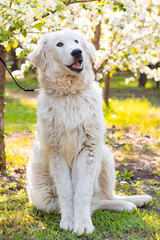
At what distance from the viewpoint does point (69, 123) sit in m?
3.19

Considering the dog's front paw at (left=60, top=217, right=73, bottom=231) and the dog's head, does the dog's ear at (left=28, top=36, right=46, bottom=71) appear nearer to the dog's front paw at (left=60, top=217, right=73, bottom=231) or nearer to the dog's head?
the dog's head

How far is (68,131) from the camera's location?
319 centimetres

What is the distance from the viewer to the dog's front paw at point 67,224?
123 inches

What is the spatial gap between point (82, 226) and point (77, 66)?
55.9 inches

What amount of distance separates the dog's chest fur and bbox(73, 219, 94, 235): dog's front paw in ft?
1.74

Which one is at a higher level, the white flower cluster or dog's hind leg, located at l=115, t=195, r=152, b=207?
the white flower cluster

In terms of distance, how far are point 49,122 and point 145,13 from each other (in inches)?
132

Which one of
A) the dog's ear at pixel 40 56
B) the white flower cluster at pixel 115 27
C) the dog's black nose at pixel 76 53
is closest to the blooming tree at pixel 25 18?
the white flower cluster at pixel 115 27

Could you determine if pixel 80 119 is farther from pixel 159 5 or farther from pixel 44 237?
pixel 159 5

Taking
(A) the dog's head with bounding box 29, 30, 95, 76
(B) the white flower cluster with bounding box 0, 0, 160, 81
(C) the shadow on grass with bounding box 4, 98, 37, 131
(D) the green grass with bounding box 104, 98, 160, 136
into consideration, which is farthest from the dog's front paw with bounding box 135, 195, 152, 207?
(C) the shadow on grass with bounding box 4, 98, 37, 131

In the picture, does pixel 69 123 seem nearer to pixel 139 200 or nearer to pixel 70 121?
pixel 70 121

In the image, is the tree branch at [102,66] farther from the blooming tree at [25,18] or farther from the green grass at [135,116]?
the blooming tree at [25,18]

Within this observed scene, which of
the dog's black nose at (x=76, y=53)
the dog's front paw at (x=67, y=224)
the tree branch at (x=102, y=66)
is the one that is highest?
the dog's black nose at (x=76, y=53)

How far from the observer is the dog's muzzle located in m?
3.09
